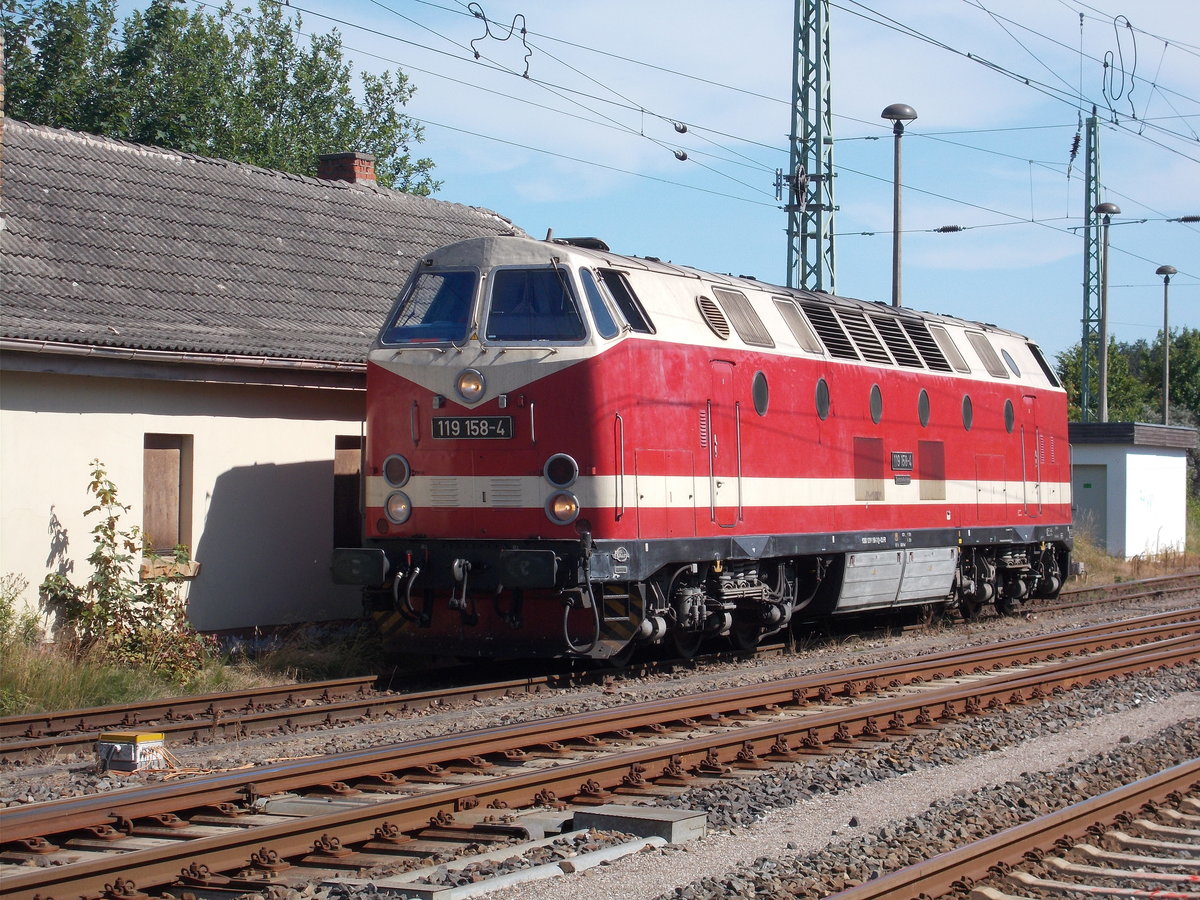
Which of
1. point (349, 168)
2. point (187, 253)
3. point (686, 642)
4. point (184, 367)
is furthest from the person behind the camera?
point (349, 168)

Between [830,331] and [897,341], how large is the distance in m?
1.56

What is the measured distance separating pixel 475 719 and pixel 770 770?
2829 millimetres

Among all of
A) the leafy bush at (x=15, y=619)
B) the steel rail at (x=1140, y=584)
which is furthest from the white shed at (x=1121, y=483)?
the leafy bush at (x=15, y=619)

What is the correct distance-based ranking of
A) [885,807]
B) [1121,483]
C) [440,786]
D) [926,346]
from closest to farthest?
[885,807] < [440,786] < [926,346] < [1121,483]

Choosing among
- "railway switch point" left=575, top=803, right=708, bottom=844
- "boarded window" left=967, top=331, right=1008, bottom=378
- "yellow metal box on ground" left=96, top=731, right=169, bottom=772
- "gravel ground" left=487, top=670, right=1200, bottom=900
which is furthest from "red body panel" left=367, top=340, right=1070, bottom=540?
"railway switch point" left=575, top=803, right=708, bottom=844

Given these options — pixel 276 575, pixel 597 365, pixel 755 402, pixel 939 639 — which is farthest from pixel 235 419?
pixel 939 639

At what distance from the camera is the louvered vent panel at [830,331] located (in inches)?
580

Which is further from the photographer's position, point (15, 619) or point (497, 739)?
point (15, 619)

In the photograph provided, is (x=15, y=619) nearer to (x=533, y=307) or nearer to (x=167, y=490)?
(x=167, y=490)

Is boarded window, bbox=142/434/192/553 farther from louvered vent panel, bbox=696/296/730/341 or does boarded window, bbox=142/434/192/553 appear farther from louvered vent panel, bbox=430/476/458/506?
louvered vent panel, bbox=696/296/730/341

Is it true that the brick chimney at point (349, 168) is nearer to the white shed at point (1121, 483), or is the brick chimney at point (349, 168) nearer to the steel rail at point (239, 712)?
the steel rail at point (239, 712)

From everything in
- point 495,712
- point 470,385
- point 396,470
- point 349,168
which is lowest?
point 495,712

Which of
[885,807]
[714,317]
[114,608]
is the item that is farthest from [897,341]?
[885,807]

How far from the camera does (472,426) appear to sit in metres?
11.9
